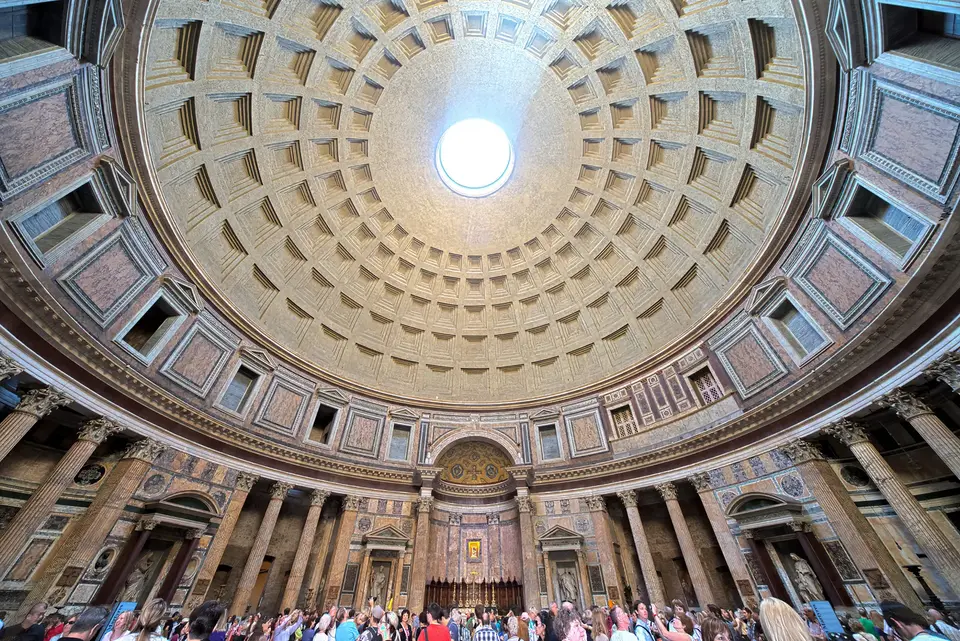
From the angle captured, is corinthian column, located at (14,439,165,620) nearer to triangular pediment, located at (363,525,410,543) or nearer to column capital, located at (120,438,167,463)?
column capital, located at (120,438,167,463)

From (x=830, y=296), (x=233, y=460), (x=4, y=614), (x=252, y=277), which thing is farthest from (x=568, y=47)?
(x=4, y=614)

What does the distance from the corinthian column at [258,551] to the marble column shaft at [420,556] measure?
639 centimetres

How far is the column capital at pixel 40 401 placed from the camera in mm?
10305

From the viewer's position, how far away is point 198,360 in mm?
15914

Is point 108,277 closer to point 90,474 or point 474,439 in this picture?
point 90,474

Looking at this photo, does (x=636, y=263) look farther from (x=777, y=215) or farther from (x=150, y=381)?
(x=150, y=381)

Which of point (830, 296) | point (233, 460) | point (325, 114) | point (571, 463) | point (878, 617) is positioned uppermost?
point (325, 114)

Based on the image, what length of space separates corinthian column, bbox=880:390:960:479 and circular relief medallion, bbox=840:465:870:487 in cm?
275

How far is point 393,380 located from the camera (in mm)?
23891

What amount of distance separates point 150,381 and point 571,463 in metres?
19.0

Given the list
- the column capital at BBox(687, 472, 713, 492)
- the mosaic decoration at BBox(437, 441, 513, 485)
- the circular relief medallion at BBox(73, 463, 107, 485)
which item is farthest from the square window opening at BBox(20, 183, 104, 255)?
the column capital at BBox(687, 472, 713, 492)

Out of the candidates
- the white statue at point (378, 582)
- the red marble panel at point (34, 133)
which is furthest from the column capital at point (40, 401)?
the white statue at point (378, 582)

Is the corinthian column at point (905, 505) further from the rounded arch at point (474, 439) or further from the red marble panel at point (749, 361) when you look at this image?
the rounded arch at point (474, 439)

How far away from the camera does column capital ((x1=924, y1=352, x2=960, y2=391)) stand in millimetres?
9227
